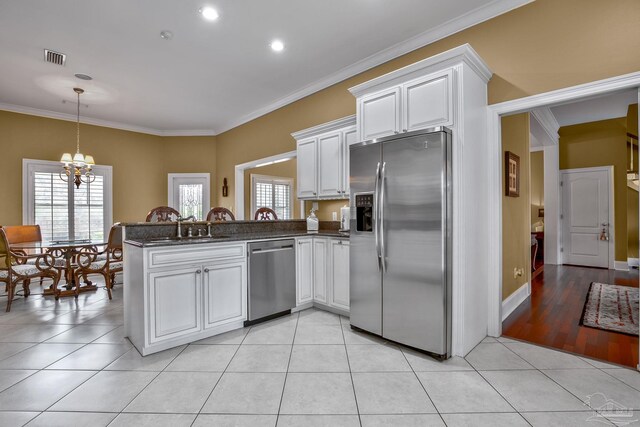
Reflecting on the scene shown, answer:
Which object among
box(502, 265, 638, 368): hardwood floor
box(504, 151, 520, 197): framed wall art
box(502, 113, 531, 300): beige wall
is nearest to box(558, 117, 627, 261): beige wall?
box(502, 265, 638, 368): hardwood floor

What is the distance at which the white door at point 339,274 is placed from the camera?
336cm

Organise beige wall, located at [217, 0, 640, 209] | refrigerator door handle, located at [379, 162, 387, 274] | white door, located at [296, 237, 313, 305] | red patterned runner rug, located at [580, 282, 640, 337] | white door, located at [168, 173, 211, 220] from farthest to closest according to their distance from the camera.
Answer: white door, located at [168, 173, 211, 220]
white door, located at [296, 237, 313, 305]
red patterned runner rug, located at [580, 282, 640, 337]
refrigerator door handle, located at [379, 162, 387, 274]
beige wall, located at [217, 0, 640, 209]

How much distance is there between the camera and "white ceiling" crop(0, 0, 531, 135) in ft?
9.49

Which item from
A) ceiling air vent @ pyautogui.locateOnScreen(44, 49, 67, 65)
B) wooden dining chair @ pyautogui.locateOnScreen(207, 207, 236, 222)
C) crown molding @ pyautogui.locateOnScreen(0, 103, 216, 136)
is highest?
ceiling air vent @ pyautogui.locateOnScreen(44, 49, 67, 65)

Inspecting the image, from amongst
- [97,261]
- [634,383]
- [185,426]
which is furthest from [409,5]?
[97,261]

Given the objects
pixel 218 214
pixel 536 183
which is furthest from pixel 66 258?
pixel 536 183

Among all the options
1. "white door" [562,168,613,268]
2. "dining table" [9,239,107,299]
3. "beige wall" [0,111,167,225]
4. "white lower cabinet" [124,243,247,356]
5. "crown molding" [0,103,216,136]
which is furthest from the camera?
"white door" [562,168,613,268]

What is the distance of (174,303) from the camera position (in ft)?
8.66

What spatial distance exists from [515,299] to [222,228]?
3688mm

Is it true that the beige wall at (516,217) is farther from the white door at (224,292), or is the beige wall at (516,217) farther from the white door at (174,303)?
the white door at (174,303)

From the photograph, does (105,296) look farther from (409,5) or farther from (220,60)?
(409,5)

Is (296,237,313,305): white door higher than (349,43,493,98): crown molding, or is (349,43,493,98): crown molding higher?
(349,43,493,98): crown molding

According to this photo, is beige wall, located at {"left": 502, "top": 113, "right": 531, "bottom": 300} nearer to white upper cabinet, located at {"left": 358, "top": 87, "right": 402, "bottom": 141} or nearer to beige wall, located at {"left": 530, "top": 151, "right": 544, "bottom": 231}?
white upper cabinet, located at {"left": 358, "top": 87, "right": 402, "bottom": 141}

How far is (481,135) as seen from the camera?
9.21 ft
